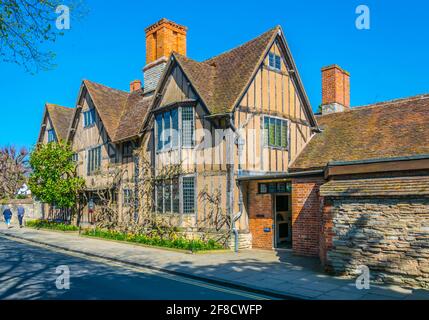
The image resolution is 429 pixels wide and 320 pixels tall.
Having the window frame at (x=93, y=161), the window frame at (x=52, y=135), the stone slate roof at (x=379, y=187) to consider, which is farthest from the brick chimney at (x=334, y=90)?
the window frame at (x=52, y=135)

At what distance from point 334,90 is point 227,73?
670cm

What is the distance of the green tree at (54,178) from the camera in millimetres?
25578

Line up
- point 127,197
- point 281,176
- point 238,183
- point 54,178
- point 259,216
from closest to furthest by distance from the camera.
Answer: point 281,176 → point 238,183 → point 259,216 → point 127,197 → point 54,178

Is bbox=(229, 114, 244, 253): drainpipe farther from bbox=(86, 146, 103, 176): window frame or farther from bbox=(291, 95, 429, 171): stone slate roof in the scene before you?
bbox=(86, 146, 103, 176): window frame

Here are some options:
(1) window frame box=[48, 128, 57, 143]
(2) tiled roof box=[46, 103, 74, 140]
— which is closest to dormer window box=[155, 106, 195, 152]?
(2) tiled roof box=[46, 103, 74, 140]

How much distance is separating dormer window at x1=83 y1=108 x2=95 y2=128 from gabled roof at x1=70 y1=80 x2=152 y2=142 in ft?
4.23

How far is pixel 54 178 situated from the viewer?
26.0m

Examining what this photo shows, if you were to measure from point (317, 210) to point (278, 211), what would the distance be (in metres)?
2.71

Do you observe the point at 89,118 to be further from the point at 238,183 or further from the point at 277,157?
the point at 277,157

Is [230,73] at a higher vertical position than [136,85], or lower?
lower

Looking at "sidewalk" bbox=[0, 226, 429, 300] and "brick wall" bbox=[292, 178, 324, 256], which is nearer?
"sidewalk" bbox=[0, 226, 429, 300]

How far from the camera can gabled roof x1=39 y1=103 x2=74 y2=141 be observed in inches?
1233

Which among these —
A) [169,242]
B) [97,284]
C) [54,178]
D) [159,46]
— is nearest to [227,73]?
[159,46]
